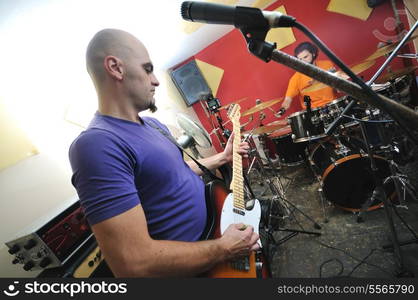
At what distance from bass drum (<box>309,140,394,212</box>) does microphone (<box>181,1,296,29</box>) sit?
2156 millimetres

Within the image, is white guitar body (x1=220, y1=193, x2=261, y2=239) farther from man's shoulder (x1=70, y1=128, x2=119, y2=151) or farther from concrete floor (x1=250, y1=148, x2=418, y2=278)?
man's shoulder (x1=70, y1=128, x2=119, y2=151)

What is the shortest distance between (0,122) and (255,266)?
247cm

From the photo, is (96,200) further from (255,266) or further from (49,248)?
(49,248)

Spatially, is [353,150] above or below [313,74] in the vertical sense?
below

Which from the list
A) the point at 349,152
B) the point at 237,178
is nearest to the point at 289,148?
the point at 349,152

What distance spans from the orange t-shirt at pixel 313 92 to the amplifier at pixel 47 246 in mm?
4008

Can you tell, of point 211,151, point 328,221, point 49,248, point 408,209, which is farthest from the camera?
point 211,151

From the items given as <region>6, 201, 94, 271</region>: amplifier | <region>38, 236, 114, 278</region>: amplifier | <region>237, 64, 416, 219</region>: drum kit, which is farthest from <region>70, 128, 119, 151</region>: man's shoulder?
<region>237, 64, 416, 219</region>: drum kit

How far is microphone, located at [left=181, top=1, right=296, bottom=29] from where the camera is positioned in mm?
548

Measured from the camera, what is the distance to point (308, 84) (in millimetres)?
3910

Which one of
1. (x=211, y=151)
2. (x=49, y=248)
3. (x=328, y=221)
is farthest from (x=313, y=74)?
(x=211, y=151)

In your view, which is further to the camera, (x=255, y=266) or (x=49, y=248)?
(x=49, y=248)

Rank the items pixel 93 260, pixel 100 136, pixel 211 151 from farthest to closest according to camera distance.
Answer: pixel 211 151 → pixel 93 260 → pixel 100 136

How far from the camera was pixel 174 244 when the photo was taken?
0.89m
